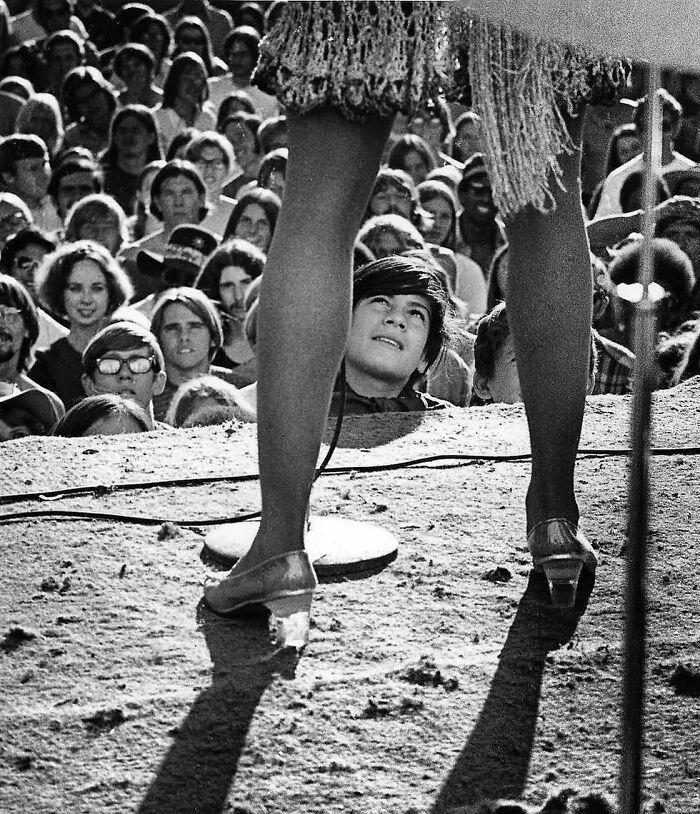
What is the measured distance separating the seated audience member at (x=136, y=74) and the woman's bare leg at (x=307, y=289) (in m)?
7.27

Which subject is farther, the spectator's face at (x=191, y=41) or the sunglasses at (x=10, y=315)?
the spectator's face at (x=191, y=41)

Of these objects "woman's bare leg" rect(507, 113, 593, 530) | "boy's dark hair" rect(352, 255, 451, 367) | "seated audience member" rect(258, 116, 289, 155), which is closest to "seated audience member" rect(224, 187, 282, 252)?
"seated audience member" rect(258, 116, 289, 155)

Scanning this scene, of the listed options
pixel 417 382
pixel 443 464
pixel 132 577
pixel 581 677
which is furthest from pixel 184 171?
pixel 581 677

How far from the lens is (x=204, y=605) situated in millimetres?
2162

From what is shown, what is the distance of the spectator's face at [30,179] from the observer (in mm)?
7379

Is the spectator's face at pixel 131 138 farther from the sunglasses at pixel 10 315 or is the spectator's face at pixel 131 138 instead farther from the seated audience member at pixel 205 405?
the seated audience member at pixel 205 405

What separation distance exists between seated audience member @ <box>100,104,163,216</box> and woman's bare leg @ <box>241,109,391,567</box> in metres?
5.95

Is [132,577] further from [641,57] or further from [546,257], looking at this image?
[641,57]

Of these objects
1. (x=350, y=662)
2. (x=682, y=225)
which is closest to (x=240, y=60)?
(x=682, y=225)

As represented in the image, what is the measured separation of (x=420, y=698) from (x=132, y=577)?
0.65 m

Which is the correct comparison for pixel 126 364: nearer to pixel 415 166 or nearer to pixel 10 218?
pixel 10 218

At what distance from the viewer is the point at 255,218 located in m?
6.46

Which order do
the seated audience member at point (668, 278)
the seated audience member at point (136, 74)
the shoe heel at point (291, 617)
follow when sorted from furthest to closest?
the seated audience member at point (136, 74), the seated audience member at point (668, 278), the shoe heel at point (291, 617)

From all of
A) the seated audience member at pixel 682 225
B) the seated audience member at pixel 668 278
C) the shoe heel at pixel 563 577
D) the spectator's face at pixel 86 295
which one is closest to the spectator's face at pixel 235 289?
the spectator's face at pixel 86 295
